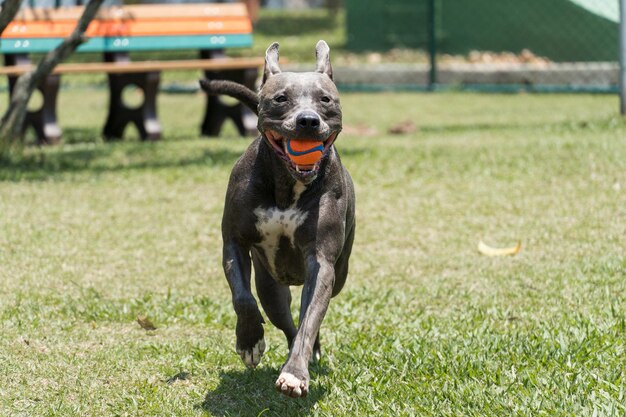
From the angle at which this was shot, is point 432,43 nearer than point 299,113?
No

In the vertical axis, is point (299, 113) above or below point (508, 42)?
above

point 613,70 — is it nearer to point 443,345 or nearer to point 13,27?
point 13,27

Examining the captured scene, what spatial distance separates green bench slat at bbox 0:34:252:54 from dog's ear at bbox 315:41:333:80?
7209 mm

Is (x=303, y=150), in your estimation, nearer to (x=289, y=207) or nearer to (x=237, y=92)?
(x=289, y=207)

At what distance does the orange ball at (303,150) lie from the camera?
416 centimetres

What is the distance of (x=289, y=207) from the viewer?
14.6 ft

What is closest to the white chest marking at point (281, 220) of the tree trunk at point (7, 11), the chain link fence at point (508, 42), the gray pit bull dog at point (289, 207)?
the gray pit bull dog at point (289, 207)

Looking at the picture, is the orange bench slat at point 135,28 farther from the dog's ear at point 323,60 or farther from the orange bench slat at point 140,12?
the dog's ear at point 323,60

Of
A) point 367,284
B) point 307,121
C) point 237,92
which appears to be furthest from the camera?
point 367,284

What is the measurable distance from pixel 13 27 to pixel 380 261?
6213 millimetres

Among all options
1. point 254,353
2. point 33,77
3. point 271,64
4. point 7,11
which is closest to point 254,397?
point 254,353

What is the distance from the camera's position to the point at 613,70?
16.7m

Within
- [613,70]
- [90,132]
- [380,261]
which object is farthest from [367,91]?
[380,261]

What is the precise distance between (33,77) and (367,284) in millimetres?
4839
